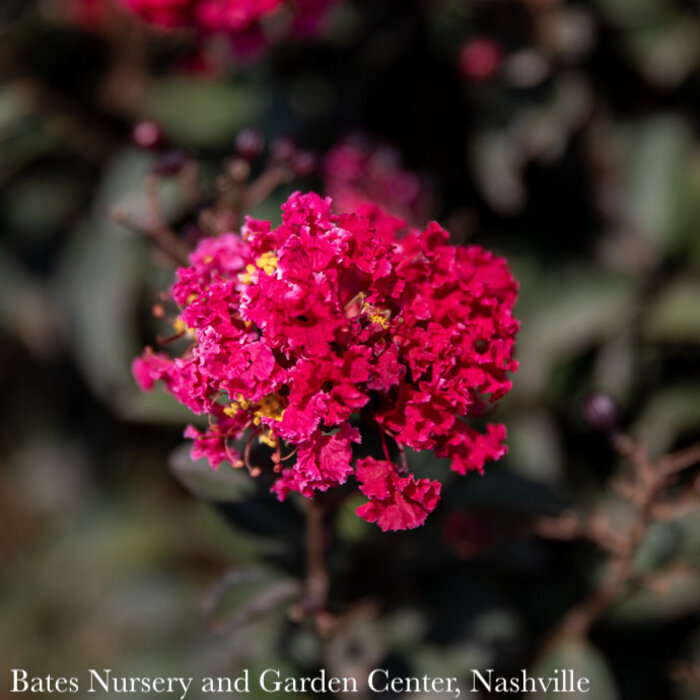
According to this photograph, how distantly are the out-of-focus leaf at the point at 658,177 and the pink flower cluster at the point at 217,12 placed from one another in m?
1.11

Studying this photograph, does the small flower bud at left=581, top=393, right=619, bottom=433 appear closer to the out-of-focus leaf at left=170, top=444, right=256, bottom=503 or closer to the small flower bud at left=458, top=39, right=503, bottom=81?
the out-of-focus leaf at left=170, top=444, right=256, bottom=503

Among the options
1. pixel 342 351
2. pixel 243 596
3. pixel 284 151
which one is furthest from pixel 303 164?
pixel 243 596

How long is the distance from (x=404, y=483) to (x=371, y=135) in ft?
5.14

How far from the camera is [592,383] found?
7.45ft

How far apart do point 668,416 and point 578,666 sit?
2.72 feet

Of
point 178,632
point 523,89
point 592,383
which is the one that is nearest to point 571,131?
point 523,89

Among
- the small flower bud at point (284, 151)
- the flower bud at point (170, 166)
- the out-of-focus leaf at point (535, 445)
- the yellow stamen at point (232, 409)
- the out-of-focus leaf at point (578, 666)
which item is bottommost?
the out-of-focus leaf at point (578, 666)

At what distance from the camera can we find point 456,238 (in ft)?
6.69

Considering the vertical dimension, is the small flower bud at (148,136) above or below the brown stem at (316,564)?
above

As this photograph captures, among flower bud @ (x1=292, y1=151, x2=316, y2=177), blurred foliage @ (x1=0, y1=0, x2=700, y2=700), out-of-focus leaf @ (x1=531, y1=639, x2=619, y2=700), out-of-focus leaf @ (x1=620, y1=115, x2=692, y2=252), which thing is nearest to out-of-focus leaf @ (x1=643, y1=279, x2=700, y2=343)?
blurred foliage @ (x1=0, y1=0, x2=700, y2=700)

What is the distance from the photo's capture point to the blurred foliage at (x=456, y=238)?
77.0 inches

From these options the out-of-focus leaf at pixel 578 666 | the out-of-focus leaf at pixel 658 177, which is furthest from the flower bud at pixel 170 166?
the out-of-focus leaf at pixel 658 177

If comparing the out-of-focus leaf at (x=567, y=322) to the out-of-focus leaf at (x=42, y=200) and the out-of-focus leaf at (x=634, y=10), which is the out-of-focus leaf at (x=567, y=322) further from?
the out-of-focus leaf at (x=42, y=200)

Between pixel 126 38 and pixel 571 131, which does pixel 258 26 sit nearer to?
pixel 126 38
